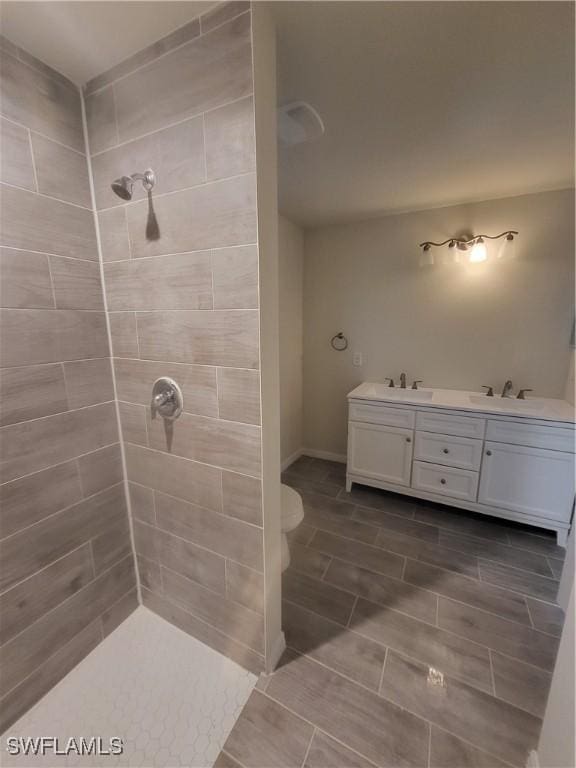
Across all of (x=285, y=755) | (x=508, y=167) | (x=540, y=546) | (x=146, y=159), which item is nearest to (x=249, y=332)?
(x=146, y=159)

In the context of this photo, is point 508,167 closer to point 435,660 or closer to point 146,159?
point 146,159

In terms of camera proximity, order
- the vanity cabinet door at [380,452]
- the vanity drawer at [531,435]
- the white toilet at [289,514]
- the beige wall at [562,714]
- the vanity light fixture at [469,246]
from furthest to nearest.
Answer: the vanity cabinet door at [380,452] < the vanity light fixture at [469,246] < the vanity drawer at [531,435] < the white toilet at [289,514] < the beige wall at [562,714]

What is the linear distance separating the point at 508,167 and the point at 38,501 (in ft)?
9.37

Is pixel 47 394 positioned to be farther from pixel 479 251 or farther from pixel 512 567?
pixel 479 251

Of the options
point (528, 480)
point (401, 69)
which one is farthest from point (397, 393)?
point (401, 69)

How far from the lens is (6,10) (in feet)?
2.78

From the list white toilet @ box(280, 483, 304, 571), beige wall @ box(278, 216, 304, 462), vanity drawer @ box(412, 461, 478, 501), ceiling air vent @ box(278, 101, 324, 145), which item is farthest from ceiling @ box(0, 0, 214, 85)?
vanity drawer @ box(412, 461, 478, 501)

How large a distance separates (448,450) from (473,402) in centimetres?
40

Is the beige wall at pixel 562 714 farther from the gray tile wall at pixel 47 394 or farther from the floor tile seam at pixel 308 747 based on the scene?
the gray tile wall at pixel 47 394

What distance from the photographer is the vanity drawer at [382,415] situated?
2252mm

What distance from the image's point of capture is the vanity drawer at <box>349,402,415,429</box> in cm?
225

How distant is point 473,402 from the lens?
2203 millimetres

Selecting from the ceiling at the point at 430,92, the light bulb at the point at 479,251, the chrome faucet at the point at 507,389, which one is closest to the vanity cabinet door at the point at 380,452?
the chrome faucet at the point at 507,389

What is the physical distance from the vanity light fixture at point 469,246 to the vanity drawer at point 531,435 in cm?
122
